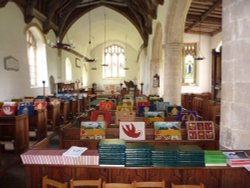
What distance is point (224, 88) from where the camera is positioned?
3068mm

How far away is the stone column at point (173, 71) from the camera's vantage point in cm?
755

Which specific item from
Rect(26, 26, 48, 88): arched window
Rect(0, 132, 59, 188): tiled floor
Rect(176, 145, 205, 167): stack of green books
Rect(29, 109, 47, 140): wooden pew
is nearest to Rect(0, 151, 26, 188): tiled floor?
Rect(0, 132, 59, 188): tiled floor

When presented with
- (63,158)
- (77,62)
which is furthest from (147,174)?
(77,62)

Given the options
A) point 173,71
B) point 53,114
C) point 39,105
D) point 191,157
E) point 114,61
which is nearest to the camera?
point 191,157

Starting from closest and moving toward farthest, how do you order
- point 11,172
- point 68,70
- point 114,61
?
point 11,172
point 68,70
point 114,61

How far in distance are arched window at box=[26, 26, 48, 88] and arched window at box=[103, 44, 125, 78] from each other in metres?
10.8

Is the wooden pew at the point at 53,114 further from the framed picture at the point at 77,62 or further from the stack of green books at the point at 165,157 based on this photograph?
the framed picture at the point at 77,62

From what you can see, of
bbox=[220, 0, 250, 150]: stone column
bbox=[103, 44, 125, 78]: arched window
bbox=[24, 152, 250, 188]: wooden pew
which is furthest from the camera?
bbox=[103, 44, 125, 78]: arched window

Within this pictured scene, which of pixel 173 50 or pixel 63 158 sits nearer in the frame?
pixel 63 158

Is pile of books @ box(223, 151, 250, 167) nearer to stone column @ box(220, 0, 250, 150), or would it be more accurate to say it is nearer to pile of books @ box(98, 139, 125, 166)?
stone column @ box(220, 0, 250, 150)

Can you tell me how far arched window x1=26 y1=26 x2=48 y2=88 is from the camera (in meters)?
11.6

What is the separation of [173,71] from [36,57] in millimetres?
7755

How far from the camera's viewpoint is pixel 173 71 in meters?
7.66

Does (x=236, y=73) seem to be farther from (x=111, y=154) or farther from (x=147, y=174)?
(x=111, y=154)
